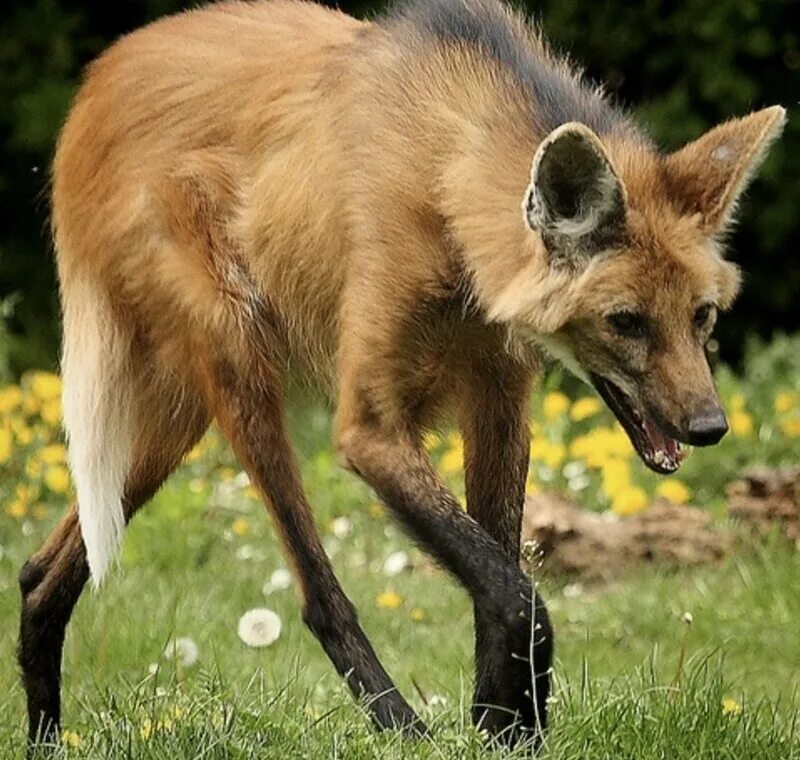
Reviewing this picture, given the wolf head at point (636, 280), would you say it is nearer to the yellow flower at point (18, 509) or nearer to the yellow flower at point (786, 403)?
the yellow flower at point (18, 509)

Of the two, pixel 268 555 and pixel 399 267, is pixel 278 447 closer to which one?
pixel 399 267

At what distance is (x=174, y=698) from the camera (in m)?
3.15

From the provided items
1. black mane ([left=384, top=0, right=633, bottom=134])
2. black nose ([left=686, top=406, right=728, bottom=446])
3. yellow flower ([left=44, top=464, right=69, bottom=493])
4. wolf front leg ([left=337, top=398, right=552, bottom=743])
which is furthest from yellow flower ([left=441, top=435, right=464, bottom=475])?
black nose ([left=686, top=406, right=728, bottom=446])

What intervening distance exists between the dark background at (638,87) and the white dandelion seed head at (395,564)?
2.76 metres

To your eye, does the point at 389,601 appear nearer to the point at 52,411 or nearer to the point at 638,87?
the point at 52,411

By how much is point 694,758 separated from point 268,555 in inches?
101

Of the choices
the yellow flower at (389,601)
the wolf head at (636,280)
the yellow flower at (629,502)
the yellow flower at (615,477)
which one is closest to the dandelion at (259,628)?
the yellow flower at (389,601)

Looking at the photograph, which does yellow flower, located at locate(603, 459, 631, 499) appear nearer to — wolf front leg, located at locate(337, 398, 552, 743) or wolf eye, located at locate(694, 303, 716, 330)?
wolf front leg, located at locate(337, 398, 552, 743)

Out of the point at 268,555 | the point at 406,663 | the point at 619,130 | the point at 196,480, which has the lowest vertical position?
the point at 196,480

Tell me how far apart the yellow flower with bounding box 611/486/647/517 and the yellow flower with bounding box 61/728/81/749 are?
240 centimetres

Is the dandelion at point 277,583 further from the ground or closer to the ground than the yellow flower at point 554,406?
further from the ground

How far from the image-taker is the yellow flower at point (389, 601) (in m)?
4.79

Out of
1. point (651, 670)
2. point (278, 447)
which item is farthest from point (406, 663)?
point (651, 670)

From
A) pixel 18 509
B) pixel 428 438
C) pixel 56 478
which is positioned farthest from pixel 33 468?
pixel 428 438
